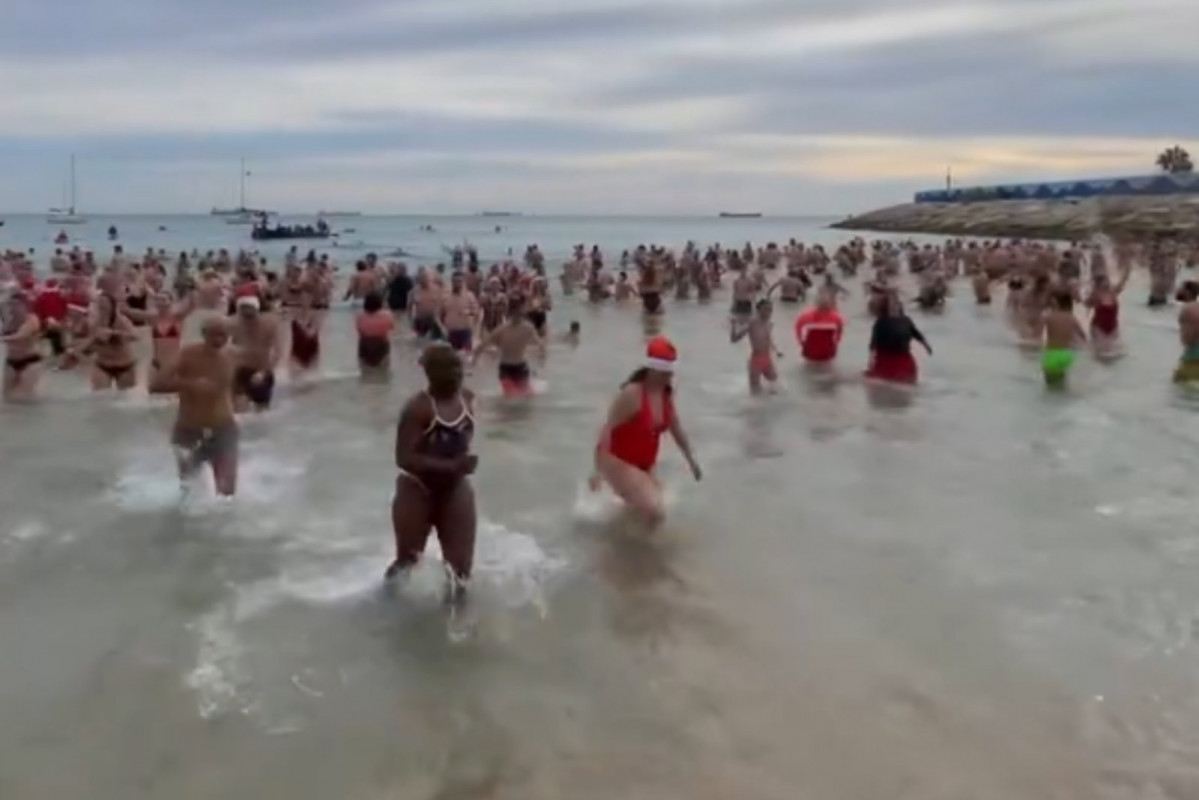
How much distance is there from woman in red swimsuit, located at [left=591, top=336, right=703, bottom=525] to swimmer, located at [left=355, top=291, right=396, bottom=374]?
858cm

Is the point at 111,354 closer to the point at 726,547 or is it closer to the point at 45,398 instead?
the point at 45,398

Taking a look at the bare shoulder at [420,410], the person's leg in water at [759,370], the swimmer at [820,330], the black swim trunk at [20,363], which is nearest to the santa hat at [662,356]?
the bare shoulder at [420,410]

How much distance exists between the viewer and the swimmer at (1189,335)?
47.9ft

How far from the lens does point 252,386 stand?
12.6 metres

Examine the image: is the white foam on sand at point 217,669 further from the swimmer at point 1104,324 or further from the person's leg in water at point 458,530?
the swimmer at point 1104,324

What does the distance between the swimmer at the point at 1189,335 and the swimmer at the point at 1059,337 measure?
44.5 inches

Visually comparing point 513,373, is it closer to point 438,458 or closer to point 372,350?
point 372,350

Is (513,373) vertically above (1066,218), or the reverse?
(1066,218)

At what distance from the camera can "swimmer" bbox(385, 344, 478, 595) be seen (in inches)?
255

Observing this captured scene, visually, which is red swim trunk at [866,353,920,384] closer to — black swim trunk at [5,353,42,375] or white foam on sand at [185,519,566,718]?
white foam on sand at [185,519,566,718]

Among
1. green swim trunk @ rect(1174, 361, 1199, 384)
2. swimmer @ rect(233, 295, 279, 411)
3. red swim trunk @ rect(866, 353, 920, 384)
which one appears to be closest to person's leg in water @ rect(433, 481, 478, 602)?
swimmer @ rect(233, 295, 279, 411)

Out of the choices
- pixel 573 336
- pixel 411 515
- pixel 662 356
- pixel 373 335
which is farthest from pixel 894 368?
pixel 411 515

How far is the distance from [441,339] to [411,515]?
10.9m

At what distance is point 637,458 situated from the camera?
8.48m
